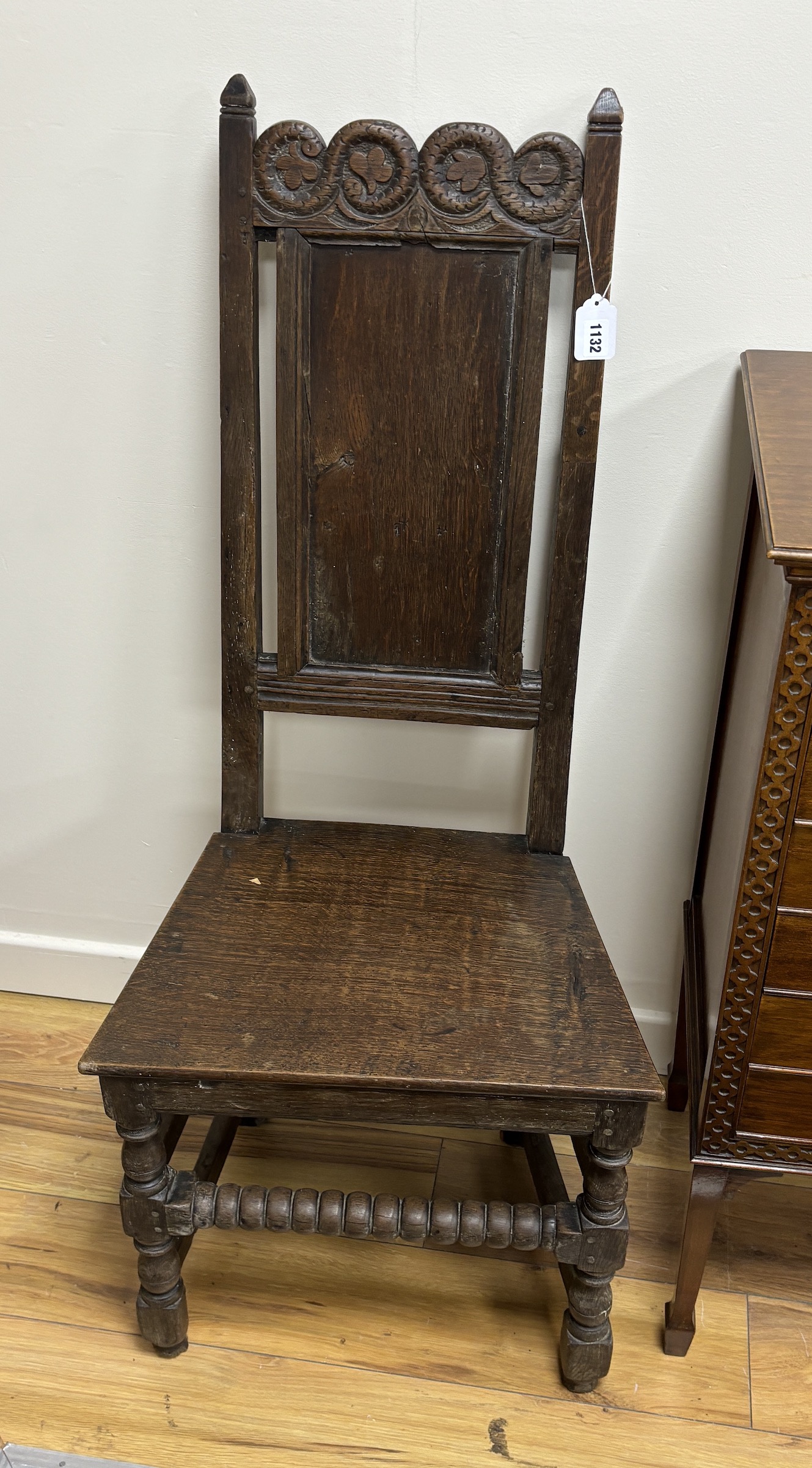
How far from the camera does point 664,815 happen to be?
1.61 metres

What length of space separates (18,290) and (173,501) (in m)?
0.35

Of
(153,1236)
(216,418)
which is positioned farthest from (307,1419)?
(216,418)

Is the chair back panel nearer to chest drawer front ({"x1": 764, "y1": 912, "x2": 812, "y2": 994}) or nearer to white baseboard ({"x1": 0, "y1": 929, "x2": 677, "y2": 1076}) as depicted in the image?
chest drawer front ({"x1": 764, "y1": 912, "x2": 812, "y2": 994})

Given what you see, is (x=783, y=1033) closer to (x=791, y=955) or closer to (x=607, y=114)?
(x=791, y=955)

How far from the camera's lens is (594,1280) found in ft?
3.93

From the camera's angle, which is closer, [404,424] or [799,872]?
[799,872]

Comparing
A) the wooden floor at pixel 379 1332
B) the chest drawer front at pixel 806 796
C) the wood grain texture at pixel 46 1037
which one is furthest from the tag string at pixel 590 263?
the wood grain texture at pixel 46 1037

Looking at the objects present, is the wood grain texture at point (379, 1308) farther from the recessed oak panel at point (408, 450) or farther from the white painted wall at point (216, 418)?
the recessed oak panel at point (408, 450)

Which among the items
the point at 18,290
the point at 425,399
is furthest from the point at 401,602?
the point at 18,290

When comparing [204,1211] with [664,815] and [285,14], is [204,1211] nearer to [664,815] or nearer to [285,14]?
[664,815]

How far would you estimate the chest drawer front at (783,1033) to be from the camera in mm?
1102

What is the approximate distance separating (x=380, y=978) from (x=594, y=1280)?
1.42ft

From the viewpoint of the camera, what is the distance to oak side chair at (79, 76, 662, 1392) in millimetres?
1105

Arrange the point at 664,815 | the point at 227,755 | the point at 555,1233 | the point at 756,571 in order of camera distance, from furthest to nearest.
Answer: the point at 664,815 → the point at 227,755 → the point at 756,571 → the point at 555,1233
